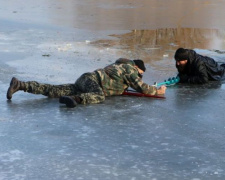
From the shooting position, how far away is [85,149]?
209 inches

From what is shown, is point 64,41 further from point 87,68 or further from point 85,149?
point 85,149

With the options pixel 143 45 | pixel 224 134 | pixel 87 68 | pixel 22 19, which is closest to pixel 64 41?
pixel 143 45

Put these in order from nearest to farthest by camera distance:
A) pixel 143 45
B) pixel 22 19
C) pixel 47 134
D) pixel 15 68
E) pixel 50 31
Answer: pixel 47 134 < pixel 15 68 < pixel 143 45 < pixel 50 31 < pixel 22 19

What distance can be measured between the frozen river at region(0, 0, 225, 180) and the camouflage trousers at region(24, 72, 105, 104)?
112 millimetres

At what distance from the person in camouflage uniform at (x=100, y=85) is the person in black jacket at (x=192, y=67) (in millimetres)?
1160

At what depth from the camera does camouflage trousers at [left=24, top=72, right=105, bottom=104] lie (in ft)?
23.1

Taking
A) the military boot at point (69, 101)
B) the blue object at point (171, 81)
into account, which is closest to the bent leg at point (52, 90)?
the military boot at point (69, 101)

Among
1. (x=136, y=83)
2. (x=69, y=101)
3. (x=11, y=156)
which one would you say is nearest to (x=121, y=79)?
(x=136, y=83)

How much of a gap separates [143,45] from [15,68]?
4.17 m

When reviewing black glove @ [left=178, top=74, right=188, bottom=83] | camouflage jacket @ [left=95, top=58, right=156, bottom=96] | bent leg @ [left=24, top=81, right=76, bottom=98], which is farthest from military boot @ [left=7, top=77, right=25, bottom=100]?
black glove @ [left=178, top=74, right=188, bottom=83]

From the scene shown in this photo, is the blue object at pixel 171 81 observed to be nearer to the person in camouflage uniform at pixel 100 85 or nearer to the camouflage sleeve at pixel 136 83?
the person in camouflage uniform at pixel 100 85

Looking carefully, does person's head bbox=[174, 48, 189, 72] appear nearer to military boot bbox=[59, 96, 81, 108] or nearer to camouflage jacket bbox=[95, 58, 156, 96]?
camouflage jacket bbox=[95, 58, 156, 96]

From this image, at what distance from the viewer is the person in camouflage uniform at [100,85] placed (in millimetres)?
7180

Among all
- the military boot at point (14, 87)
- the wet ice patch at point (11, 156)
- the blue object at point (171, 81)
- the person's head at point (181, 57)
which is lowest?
the wet ice patch at point (11, 156)
